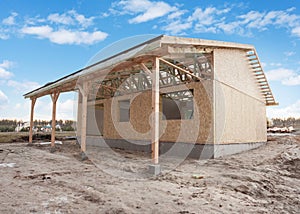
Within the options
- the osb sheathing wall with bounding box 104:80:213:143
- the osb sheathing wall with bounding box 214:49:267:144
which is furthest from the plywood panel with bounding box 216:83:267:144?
the osb sheathing wall with bounding box 104:80:213:143

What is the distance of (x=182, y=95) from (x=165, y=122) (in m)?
1.65

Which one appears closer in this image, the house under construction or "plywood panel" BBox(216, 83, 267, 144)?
the house under construction

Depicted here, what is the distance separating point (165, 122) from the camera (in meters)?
8.54

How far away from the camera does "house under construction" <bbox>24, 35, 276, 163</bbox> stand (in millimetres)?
5512

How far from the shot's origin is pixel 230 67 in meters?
8.40

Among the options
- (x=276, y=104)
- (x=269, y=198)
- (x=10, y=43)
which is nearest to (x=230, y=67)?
(x=269, y=198)

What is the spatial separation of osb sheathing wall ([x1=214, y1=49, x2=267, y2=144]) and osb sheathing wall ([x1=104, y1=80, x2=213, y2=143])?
37 cm

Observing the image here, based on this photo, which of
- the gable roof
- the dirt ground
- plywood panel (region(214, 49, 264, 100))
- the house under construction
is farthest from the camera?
plywood panel (region(214, 49, 264, 100))

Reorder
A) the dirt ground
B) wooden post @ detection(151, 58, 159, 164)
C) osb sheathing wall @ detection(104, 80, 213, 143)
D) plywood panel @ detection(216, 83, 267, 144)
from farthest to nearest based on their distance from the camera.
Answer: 1. plywood panel @ detection(216, 83, 267, 144)
2. osb sheathing wall @ detection(104, 80, 213, 143)
3. wooden post @ detection(151, 58, 159, 164)
4. the dirt ground

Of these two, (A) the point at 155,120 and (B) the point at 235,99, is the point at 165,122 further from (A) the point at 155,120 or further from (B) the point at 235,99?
(A) the point at 155,120

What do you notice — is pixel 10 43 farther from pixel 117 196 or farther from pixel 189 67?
pixel 117 196

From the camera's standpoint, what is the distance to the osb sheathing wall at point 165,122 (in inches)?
291

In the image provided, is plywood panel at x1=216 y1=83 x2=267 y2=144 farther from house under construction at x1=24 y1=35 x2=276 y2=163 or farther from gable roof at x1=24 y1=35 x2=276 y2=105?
gable roof at x1=24 y1=35 x2=276 y2=105

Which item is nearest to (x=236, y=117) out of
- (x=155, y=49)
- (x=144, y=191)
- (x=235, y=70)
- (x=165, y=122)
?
(x=235, y=70)
